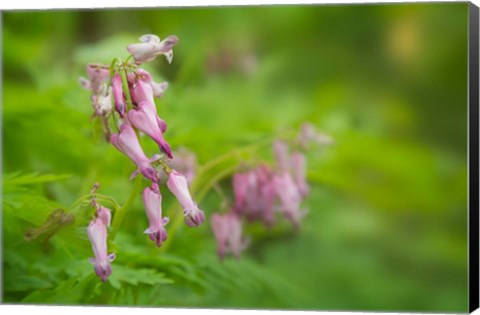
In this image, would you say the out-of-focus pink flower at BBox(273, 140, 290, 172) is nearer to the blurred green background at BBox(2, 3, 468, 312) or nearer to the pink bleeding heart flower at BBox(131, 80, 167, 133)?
the blurred green background at BBox(2, 3, 468, 312)

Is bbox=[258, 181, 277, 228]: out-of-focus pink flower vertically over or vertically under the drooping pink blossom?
under

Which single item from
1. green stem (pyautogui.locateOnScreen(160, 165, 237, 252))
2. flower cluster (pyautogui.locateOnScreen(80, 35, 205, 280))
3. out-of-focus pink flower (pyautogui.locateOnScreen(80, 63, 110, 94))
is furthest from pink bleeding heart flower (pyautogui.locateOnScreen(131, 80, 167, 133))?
green stem (pyautogui.locateOnScreen(160, 165, 237, 252))

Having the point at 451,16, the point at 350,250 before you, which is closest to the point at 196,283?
the point at 350,250

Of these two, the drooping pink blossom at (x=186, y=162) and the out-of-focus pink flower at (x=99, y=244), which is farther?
the drooping pink blossom at (x=186, y=162)

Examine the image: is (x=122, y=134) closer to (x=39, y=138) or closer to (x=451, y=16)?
(x=39, y=138)

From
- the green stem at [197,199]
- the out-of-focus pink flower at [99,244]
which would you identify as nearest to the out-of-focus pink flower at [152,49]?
the out-of-focus pink flower at [99,244]

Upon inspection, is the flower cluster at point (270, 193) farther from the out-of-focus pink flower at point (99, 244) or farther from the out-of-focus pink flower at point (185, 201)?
the out-of-focus pink flower at point (99, 244)

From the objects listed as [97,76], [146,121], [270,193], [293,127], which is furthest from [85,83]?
[293,127]
